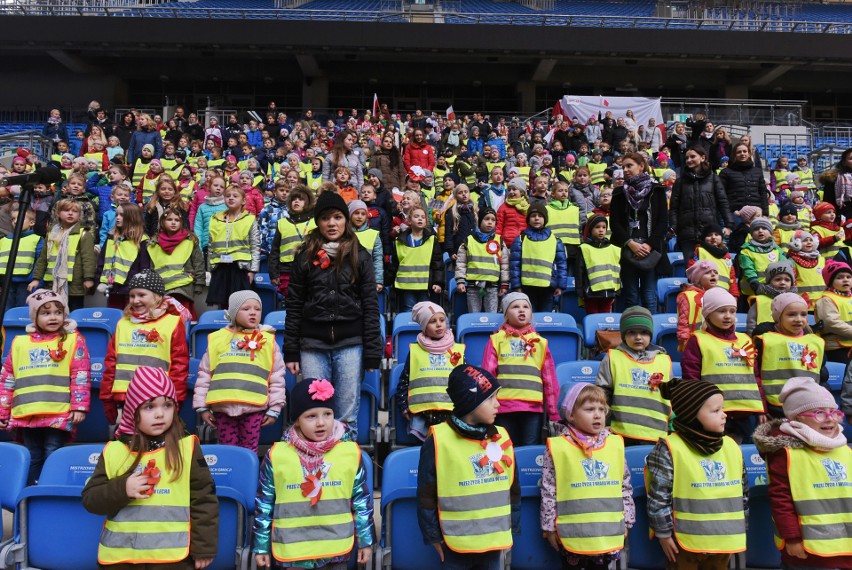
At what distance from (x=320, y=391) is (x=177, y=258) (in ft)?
11.8

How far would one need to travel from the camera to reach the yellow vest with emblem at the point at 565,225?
8305mm

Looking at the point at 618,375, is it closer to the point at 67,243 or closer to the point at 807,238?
the point at 807,238

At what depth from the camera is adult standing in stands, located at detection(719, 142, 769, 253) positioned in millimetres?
8086

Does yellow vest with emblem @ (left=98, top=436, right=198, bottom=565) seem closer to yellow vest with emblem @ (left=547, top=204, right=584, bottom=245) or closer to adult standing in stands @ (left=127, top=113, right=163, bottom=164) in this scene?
yellow vest with emblem @ (left=547, top=204, right=584, bottom=245)

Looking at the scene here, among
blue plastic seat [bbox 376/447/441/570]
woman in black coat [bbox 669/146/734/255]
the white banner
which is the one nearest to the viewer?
blue plastic seat [bbox 376/447/441/570]

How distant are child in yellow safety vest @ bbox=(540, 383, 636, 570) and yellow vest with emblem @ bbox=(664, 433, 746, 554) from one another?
25 cm

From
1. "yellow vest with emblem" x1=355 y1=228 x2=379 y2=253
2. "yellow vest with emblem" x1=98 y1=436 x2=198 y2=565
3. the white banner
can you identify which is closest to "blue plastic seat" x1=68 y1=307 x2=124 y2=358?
"yellow vest with emblem" x1=355 y1=228 x2=379 y2=253

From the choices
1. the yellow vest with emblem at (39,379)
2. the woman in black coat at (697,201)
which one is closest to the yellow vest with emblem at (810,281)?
the woman in black coat at (697,201)

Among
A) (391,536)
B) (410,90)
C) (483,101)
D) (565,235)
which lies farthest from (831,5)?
(391,536)

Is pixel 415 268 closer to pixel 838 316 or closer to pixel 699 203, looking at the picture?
pixel 699 203

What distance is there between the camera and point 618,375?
4.39 metres

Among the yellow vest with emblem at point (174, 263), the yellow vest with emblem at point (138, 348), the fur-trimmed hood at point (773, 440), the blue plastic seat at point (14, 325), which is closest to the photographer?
the fur-trimmed hood at point (773, 440)

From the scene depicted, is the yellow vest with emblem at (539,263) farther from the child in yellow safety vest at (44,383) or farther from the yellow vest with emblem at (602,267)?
the child in yellow safety vest at (44,383)

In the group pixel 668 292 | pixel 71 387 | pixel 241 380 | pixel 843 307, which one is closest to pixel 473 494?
pixel 241 380
